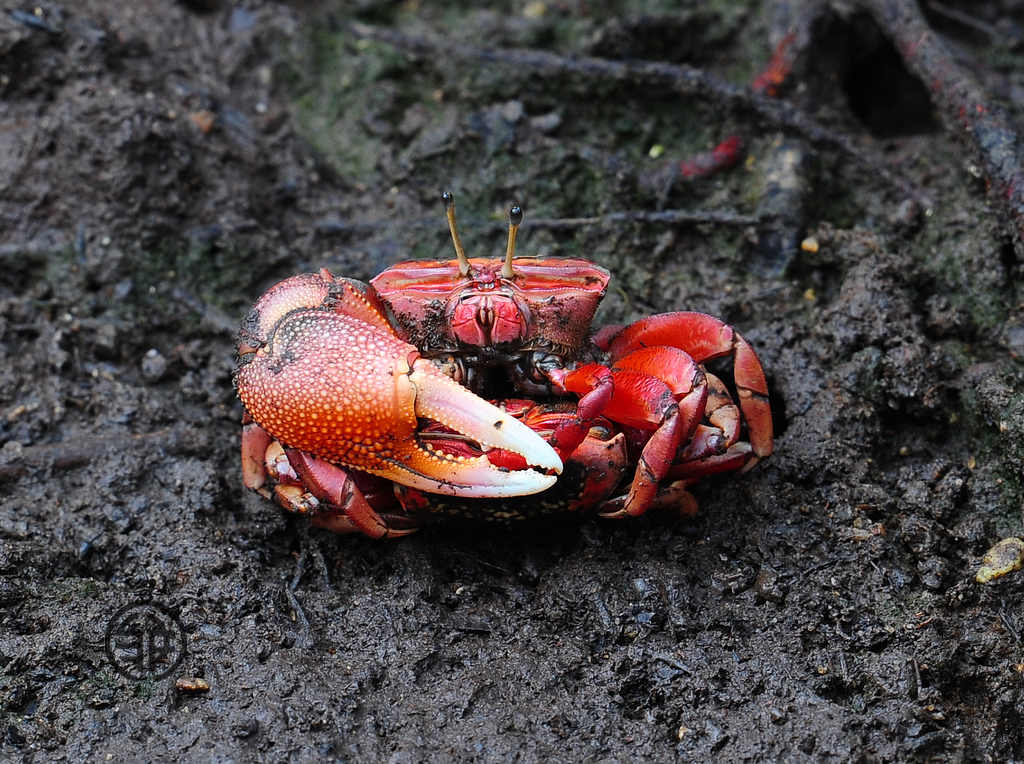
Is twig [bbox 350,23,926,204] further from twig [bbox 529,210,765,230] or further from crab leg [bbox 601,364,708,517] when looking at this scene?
crab leg [bbox 601,364,708,517]

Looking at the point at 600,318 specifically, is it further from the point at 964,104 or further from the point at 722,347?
the point at 964,104

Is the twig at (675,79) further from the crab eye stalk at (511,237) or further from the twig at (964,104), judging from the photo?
the crab eye stalk at (511,237)

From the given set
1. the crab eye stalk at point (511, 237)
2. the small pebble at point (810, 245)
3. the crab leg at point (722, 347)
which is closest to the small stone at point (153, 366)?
the crab eye stalk at point (511, 237)

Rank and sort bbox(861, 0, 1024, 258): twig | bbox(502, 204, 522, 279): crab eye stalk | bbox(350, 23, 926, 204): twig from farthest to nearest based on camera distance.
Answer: bbox(350, 23, 926, 204): twig
bbox(861, 0, 1024, 258): twig
bbox(502, 204, 522, 279): crab eye stalk

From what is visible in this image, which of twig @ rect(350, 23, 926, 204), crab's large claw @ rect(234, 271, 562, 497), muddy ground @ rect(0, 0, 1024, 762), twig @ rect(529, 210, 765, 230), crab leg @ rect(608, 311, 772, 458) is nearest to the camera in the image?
crab's large claw @ rect(234, 271, 562, 497)
